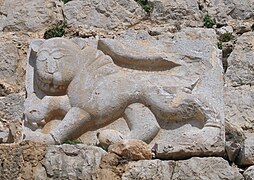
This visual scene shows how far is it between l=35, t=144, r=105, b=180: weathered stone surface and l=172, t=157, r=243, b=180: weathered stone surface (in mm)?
485

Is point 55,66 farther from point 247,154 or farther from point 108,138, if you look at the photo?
point 247,154

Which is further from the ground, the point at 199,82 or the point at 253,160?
the point at 199,82

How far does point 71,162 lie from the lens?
397 cm

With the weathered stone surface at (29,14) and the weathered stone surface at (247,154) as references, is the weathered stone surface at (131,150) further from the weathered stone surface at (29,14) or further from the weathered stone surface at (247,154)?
the weathered stone surface at (29,14)

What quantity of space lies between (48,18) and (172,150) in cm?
165

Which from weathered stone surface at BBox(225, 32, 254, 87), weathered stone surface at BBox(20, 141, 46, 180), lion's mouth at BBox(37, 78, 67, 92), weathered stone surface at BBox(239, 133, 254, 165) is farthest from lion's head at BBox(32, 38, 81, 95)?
weathered stone surface at BBox(239, 133, 254, 165)

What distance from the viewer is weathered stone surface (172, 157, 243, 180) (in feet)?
13.0

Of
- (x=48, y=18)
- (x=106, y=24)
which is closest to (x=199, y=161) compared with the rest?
(x=106, y=24)

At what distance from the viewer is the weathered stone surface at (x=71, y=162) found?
12.9 ft

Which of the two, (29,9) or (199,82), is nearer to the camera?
(199,82)

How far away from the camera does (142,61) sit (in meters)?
4.51

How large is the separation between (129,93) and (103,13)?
100 centimetres

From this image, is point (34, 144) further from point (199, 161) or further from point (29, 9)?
point (29, 9)

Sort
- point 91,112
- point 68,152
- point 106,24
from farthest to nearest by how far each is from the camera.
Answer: point 106,24 < point 91,112 < point 68,152
